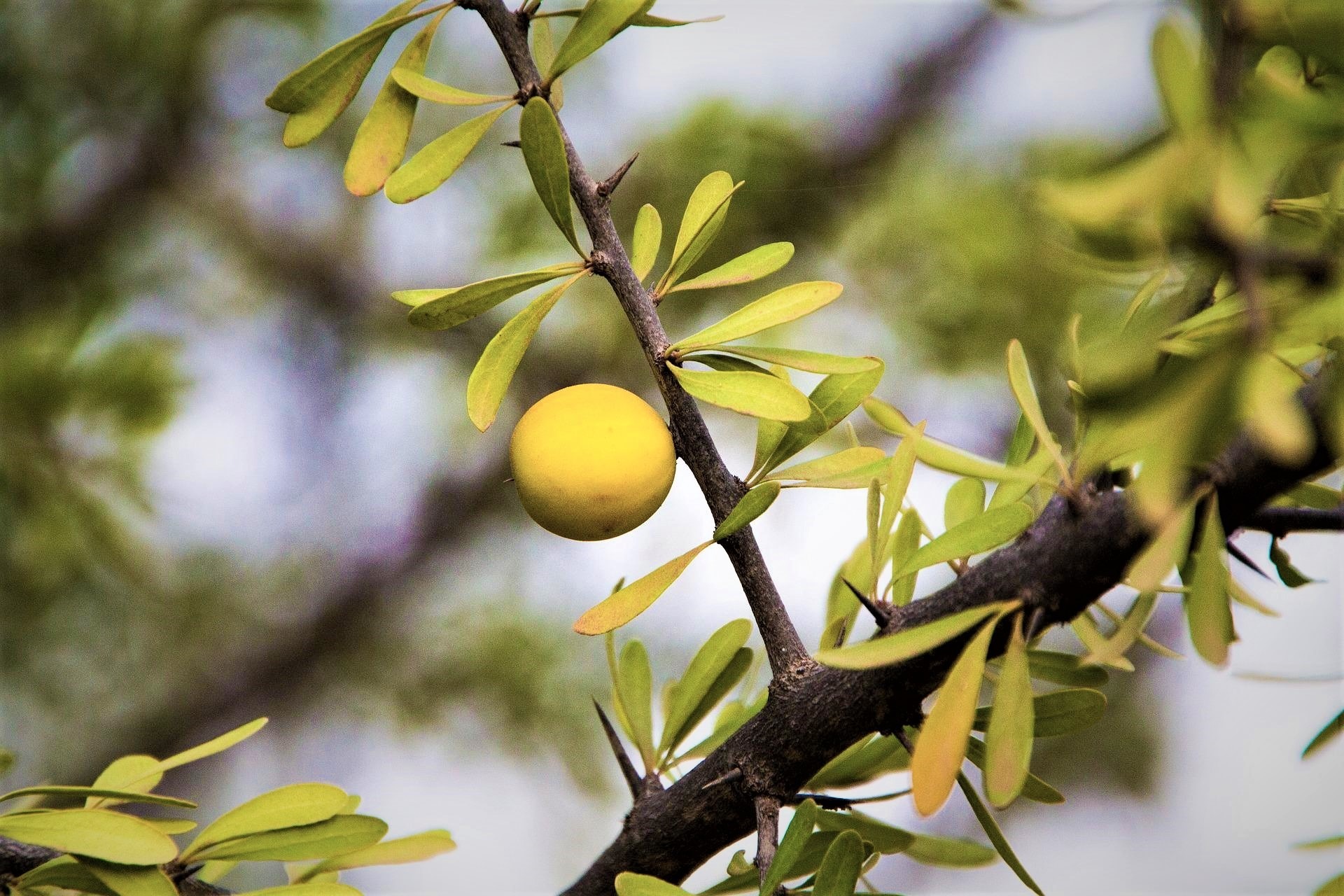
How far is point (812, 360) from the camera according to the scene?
20cm

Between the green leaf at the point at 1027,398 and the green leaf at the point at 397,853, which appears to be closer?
the green leaf at the point at 1027,398

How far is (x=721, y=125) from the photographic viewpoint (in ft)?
2.79

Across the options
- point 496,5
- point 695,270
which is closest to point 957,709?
point 496,5

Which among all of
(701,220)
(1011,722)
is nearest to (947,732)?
(1011,722)

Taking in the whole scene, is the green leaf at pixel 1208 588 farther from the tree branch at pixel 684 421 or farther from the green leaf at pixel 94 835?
the green leaf at pixel 94 835

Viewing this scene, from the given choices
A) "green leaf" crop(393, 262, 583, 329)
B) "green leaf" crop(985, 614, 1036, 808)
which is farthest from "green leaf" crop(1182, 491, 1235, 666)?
"green leaf" crop(393, 262, 583, 329)

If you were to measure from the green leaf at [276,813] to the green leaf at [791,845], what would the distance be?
0.11 meters

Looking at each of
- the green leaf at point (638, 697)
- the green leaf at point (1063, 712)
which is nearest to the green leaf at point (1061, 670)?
the green leaf at point (1063, 712)

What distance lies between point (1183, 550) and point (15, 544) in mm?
997

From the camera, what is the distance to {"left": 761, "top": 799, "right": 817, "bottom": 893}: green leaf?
183 millimetres

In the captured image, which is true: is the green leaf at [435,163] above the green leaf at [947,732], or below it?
above

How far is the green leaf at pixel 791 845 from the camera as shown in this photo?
0.18 meters

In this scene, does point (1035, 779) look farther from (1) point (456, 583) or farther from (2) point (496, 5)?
(1) point (456, 583)

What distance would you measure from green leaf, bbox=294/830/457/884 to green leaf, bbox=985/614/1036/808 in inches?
6.9
